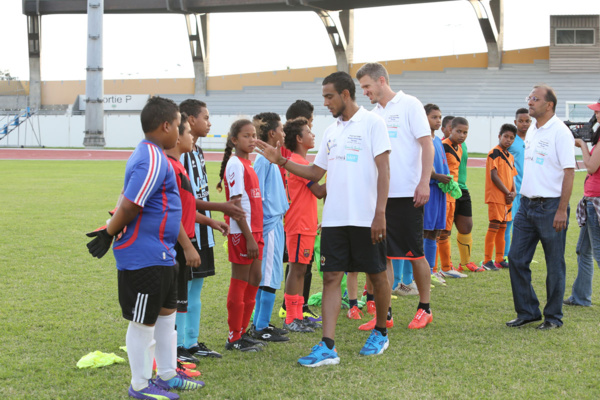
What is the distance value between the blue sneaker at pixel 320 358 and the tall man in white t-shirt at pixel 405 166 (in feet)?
3.90

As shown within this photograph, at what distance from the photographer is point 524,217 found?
549 cm

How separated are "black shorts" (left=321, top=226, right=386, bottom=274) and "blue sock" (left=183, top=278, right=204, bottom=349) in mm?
923

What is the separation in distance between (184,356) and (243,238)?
0.91m

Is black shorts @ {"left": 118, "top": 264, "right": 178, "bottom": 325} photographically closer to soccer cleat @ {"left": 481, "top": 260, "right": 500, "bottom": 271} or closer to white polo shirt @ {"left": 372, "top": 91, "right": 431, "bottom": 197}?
Result: white polo shirt @ {"left": 372, "top": 91, "right": 431, "bottom": 197}

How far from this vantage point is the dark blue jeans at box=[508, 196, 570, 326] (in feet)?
17.5

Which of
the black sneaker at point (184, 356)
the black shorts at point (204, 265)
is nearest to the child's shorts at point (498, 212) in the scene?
the black shorts at point (204, 265)

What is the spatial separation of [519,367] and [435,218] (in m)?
2.89

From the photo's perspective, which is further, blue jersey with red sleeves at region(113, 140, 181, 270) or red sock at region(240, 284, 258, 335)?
red sock at region(240, 284, 258, 335)

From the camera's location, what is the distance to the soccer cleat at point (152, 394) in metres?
3.59

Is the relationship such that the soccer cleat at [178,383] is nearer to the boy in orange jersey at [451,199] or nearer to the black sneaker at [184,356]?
the black sneaker at [184,356]

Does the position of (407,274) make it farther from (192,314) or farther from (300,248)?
(192,314)

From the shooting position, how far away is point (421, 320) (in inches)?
209

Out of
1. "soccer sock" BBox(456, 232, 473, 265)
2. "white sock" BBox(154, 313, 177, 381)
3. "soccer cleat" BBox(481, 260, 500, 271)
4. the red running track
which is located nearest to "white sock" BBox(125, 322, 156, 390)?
"white sock" BBox(154, 313, 177, 381)

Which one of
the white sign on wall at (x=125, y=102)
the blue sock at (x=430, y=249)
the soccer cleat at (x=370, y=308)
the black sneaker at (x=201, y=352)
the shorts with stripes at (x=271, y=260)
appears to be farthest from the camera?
the white sign on wall at (x=125, y=102)
